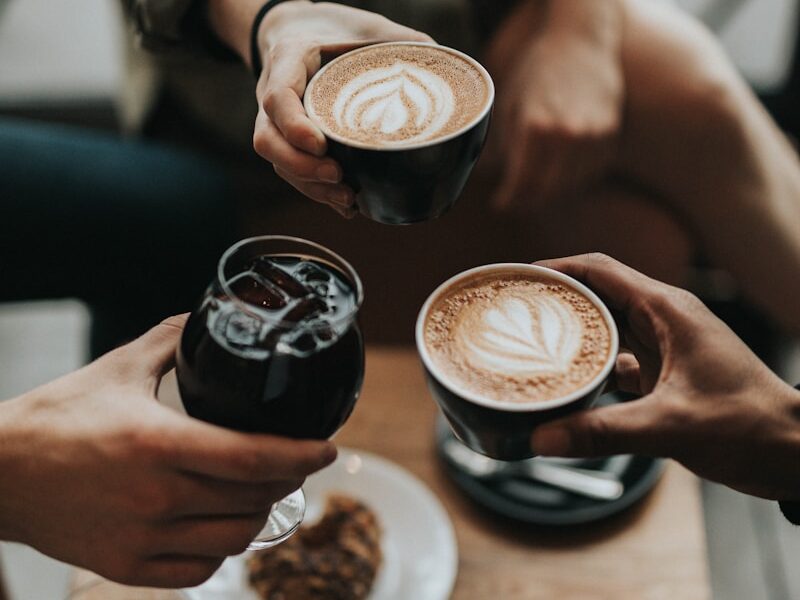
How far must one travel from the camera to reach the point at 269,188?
0.82 metres

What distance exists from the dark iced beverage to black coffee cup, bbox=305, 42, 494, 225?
40mm

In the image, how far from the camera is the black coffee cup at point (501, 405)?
0.44m

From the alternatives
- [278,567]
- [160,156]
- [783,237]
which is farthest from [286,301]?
[160,156]

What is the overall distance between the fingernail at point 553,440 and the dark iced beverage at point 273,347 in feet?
0.34

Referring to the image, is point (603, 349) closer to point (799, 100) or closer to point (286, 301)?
point (286, 301)

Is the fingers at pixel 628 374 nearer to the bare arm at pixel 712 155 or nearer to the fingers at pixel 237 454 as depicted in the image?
the fingers at pixel 237 454

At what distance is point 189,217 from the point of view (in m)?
1.12

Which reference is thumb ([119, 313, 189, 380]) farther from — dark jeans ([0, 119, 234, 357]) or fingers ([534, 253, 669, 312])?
dark jeans ([0, 119, 234, 357])

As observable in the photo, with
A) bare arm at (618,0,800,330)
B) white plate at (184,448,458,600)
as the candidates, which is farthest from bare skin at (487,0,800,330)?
white plate at (184,448,458,600)

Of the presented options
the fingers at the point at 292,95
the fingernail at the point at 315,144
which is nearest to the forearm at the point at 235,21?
the fingers at the point at 292,95

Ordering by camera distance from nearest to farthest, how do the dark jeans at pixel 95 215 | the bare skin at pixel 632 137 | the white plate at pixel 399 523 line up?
1. the bare skin at pixel 632 137
2. the white plate at pixel 399 523
3. the dark jeans at pixel 95 215

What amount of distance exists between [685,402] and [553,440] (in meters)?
0.07

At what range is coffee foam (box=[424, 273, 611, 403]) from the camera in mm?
464

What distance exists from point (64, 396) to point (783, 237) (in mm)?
702
